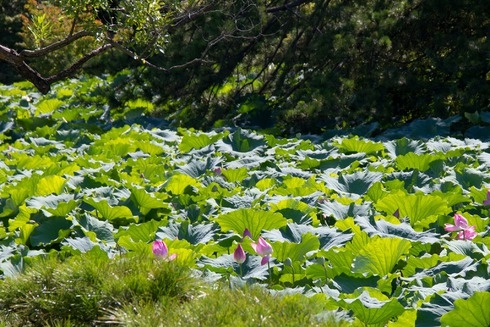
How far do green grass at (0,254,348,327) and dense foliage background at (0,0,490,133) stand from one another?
15.3 ft

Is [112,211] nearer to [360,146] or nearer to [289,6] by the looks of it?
[360,146]

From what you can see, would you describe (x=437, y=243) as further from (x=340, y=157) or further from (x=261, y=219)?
(x=340, y=157)

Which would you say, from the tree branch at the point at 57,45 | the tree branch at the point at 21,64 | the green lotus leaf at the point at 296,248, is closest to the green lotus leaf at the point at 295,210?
the green lotus leaf at the point at 296,248

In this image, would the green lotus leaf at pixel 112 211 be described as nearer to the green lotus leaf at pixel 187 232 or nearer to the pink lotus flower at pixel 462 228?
the green lotus leaf at pixel 187 232

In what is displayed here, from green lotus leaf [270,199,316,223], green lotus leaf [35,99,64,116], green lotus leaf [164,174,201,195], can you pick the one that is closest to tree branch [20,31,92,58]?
green lotus leaf [35,99,64,116]

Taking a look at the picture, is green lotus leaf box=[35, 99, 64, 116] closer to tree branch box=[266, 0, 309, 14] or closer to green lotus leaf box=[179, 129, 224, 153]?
tree branch box=[266, 0, 309, 14]

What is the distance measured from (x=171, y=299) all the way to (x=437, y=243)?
1.18m

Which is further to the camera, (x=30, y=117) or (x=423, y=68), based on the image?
(x=30, y=117)

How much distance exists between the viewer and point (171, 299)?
2953mm

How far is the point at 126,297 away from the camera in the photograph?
119 inches

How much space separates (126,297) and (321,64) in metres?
5.48

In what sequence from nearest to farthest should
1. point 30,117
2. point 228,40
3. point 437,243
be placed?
1. point 437,243
2. point 228,40
3. point 30,117

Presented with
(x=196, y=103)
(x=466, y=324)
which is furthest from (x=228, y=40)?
(x=466, y=324)

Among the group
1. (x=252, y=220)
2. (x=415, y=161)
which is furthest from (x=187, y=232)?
→ (x=415, y=161)
